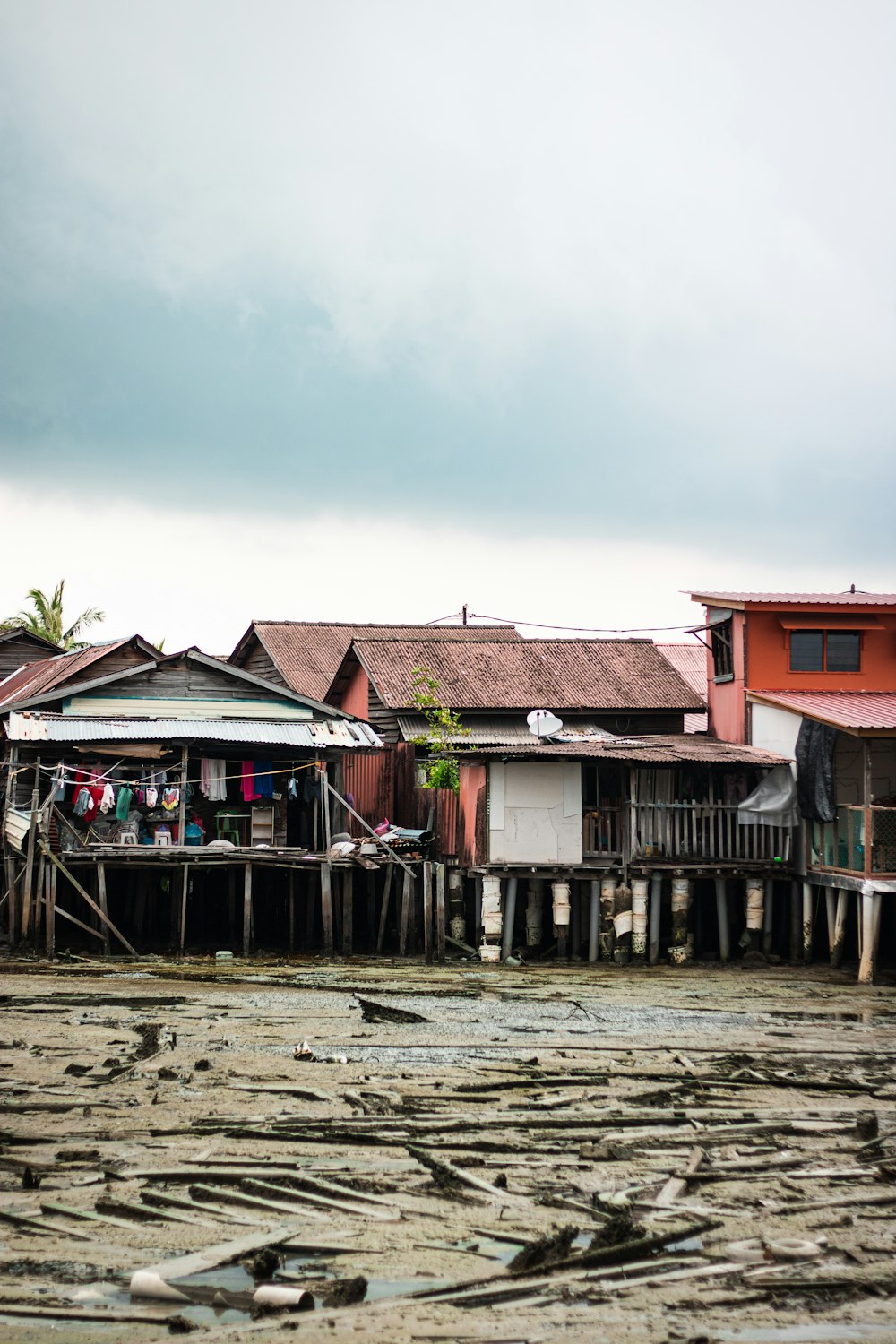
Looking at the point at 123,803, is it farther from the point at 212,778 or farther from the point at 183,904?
the point at 183,904

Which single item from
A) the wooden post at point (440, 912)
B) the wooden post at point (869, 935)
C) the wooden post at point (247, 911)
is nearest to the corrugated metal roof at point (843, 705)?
the wooden post at point (869, 935)

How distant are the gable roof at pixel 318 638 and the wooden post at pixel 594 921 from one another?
14.5 m

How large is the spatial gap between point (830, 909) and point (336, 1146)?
1477 centimetres

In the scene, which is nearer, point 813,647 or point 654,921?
point 654,921

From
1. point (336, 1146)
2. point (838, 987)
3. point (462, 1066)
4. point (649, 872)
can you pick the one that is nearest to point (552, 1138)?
point (336, 1146)

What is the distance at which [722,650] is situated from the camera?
99.6ft

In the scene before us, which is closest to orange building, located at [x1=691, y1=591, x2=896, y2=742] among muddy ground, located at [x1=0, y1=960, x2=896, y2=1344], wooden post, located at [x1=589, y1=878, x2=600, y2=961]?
wooden post, located at [x1=589, y1=878, x2=600, y2=961]

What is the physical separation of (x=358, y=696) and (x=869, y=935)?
658 inches

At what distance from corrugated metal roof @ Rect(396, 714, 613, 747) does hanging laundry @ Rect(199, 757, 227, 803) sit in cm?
582

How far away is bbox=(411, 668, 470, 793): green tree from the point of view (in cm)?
3075

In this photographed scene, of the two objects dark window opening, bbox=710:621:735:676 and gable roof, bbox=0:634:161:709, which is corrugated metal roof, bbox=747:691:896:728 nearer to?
dark window opening, bbox=710:621:735:676

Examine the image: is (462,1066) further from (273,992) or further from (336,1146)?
(273,992)

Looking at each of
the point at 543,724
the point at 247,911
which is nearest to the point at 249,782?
the point at 247,911

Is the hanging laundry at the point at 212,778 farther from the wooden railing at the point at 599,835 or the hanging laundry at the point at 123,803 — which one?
the wooden railing at the point at 599,835
